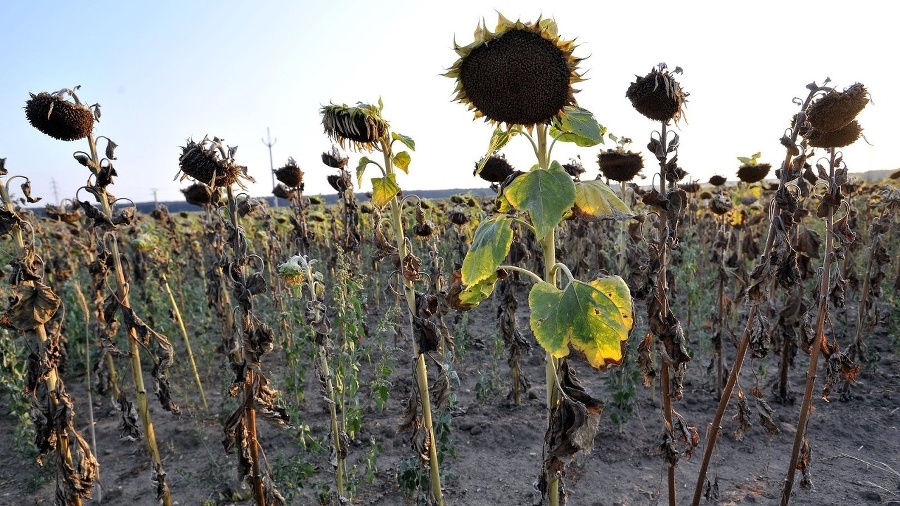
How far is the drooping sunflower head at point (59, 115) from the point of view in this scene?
273cm

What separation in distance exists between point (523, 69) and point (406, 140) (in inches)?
41.0

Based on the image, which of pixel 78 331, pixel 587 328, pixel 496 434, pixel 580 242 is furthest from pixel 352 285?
pixel 580 242

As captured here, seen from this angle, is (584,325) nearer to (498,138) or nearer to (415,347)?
(498,138)

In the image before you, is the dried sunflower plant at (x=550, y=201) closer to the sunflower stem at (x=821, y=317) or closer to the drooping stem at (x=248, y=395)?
the drooping stem at (x=248, y=395)

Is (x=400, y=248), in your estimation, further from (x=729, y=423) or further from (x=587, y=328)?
(x=729, y=423)

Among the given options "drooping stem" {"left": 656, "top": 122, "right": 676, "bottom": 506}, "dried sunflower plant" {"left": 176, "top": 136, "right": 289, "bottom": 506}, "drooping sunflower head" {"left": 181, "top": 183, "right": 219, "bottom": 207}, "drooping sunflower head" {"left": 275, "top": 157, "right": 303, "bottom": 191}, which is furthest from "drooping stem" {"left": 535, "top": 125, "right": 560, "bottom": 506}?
"drooping sunflower head" {"left": 275, "top": 157, "right": 303, "bottom": 191}

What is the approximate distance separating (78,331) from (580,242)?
7.35 metres

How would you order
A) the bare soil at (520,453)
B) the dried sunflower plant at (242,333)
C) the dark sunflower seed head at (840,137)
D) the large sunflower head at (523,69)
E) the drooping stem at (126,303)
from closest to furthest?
the large sunflower head at (523,69) → the dried sunflower plant at (242,333) → the dark sunflower seed head at (840,137) → the drooping stem at (126,303) → the bare soil at (520,453)

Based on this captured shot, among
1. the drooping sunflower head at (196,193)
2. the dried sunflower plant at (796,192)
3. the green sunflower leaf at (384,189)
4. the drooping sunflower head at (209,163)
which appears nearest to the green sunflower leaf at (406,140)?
the green sunflower leaf at (384,189)

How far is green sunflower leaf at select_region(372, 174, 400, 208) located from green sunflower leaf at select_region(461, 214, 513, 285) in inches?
36.0

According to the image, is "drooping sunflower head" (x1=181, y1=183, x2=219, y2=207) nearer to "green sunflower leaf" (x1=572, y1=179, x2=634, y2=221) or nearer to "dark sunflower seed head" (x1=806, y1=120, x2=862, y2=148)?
"green sunflower leaf" (x1=572, y1=179, x2=634, y2=221)

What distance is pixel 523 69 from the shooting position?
1.42 m

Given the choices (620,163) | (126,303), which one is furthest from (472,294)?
(620,163)

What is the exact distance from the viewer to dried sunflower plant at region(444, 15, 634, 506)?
4.32 ft
